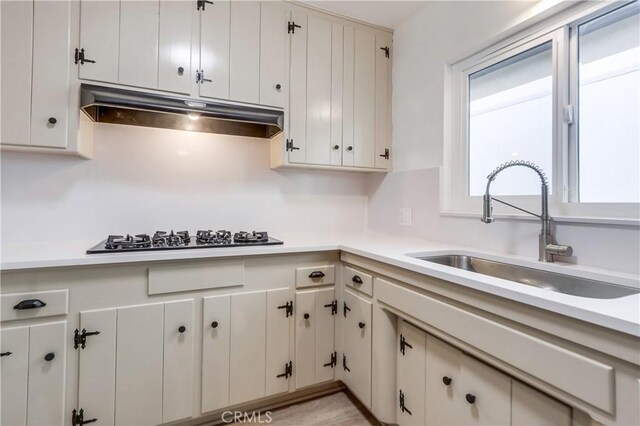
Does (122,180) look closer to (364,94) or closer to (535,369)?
(364,94)

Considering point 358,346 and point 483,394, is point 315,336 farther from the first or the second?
point 483,394

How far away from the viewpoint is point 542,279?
127 centimetres

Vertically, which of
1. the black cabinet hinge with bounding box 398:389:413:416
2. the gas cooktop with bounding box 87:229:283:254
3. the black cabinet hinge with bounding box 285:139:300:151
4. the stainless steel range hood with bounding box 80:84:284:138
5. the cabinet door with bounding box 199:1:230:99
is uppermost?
the cabinet door with bounding box 199:1:230:99

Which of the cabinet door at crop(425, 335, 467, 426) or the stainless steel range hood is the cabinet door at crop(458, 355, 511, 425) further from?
the stainless steel range hood

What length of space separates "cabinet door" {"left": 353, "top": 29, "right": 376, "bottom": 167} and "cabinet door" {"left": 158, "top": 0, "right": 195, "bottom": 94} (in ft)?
3.60

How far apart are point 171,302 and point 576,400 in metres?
1.52

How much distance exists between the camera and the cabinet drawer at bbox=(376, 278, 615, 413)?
0.71 m

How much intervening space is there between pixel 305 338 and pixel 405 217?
1059 mm

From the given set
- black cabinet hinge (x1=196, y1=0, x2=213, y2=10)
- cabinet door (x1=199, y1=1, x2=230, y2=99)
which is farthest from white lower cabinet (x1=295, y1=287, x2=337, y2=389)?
black cabinet hinge (x1=196, y1=0, x2=213, y2=10)

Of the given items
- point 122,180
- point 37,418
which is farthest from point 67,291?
point 122,180

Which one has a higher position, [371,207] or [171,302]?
[371,207]

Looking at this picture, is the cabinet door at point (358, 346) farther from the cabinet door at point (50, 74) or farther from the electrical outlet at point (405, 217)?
the cabinet door at point (50, 74)

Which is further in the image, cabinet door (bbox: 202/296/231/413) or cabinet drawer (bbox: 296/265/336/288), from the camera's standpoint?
cabinet drawer (bbox: 296/265/336/288)

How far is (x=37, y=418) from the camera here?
4.13ft
